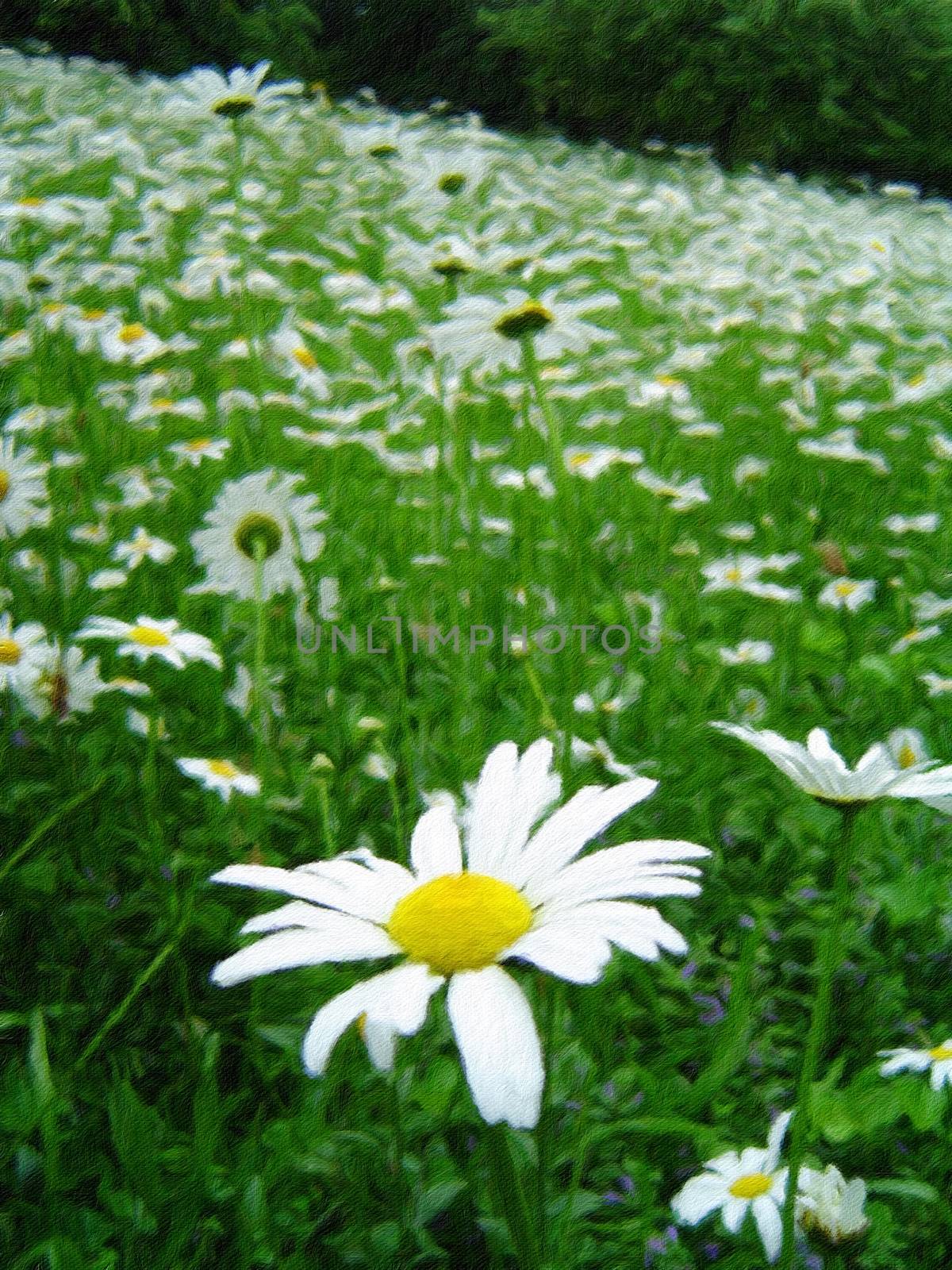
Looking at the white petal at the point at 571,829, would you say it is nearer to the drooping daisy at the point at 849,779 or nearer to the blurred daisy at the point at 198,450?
the drooping daisy at the point at 849,779

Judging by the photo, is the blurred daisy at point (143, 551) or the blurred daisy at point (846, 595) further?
the blurred daisy at point (846, 595)

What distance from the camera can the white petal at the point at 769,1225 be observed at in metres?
0.93

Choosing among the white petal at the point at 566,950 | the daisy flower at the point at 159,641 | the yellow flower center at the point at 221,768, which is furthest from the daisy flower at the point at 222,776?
the white petal at the point at 566,950

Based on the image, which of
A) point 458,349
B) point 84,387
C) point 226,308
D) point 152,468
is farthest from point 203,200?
point 458,349

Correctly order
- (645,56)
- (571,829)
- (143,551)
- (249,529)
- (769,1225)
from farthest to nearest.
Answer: (645,56) → (143,551) → (249,529) → (769,1225) → (571,829)

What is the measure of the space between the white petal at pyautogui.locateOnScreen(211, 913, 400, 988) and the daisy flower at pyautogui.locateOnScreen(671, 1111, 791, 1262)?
1.63 feet

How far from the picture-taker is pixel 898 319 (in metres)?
4.15

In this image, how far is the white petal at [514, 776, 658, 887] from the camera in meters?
0.65

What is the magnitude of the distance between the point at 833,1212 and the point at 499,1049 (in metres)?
0.43

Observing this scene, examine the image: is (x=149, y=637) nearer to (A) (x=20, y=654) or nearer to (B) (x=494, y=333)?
(A) (x=20, y=654)

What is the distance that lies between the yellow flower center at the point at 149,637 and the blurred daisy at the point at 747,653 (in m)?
0.88

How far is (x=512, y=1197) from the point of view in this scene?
585 mm

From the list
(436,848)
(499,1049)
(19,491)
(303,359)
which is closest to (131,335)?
(303,359)

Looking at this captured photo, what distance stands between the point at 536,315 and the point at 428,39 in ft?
28.9
